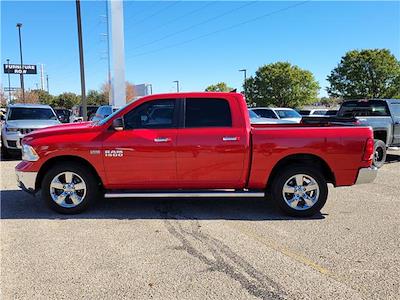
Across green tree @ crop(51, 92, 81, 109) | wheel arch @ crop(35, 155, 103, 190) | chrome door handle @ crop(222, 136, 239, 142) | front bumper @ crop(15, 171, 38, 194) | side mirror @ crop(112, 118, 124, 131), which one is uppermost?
Result: green tree @ crop(51, 92, 81, 109)

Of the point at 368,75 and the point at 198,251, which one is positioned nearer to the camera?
the point at 198,251

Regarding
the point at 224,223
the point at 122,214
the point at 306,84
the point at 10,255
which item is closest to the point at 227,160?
the point at 224,223

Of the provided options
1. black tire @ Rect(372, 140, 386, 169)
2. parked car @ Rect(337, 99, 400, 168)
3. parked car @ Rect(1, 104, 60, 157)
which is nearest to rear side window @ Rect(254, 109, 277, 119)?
parked car @ Rect(337, 99, 400, 168)

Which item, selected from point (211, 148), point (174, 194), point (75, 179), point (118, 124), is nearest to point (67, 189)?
point (75, 179)

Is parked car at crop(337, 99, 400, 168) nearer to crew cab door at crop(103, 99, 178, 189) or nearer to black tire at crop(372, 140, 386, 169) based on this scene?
black tire at crop(372, 140, 386, 169)

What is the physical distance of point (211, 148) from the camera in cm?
587

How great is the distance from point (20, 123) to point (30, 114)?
1262 millimetres

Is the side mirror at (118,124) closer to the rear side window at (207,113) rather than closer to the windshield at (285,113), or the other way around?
the rear side window at (207,113)

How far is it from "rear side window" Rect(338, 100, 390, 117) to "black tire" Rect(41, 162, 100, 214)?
8.71 metres

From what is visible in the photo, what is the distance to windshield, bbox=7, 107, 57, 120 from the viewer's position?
13656mm

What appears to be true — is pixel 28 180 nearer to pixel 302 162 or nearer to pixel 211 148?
pixel 211 148

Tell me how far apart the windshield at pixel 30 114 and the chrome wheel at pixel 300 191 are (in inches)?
406

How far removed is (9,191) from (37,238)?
10.2ft

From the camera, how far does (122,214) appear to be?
6.11 meters
